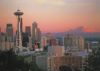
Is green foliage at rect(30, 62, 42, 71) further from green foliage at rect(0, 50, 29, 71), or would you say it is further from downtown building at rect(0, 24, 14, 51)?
downtown building at rect(0, 24, 14, 51)

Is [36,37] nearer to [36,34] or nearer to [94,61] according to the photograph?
[36,34]

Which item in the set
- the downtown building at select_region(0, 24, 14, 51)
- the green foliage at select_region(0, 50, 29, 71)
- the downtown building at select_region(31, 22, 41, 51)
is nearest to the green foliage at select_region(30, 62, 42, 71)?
the green foliage at select_region(0, 50, 29, 71)

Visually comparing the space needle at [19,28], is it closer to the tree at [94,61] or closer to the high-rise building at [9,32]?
the high-rise building at [9,32]

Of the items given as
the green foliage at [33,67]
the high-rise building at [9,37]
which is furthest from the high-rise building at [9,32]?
the green foliage at [33,67]

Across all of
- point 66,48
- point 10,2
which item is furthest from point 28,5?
point 66,48

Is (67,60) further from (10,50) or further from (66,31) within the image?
(10,50)
